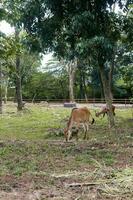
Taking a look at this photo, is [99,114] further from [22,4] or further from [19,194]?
[19,194]

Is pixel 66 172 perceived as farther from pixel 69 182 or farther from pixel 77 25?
pixel 77 25

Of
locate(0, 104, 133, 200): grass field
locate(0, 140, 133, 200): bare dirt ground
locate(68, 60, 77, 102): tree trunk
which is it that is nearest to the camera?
locate(0, 140, 133, 200): bare dirt ground

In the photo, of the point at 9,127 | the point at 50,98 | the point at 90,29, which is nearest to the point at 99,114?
the point at 9,127

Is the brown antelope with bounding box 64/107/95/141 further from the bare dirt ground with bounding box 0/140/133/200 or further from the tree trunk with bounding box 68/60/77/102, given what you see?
the tree trunk with bounding box 68/60/77/102

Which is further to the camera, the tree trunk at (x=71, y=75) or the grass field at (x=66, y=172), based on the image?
the tree trunk at (x=71, y=75)

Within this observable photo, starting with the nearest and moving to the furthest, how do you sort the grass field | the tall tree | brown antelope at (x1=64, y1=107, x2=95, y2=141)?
the grass field, brown antelope at (x1=64, y1=107, x2=95, y2=141), the tall tree

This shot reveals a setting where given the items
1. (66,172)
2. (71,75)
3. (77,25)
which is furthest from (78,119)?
(71,75)

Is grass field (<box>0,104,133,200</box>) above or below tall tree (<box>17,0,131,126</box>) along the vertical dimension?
below

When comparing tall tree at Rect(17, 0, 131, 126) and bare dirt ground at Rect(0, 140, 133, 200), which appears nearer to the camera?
bare dirt ground at Rect(0, 140, 133, 200)

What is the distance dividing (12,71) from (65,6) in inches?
238

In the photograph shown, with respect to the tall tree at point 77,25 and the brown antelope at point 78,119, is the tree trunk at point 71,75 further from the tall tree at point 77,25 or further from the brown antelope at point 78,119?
the brown antelope at point 78,119

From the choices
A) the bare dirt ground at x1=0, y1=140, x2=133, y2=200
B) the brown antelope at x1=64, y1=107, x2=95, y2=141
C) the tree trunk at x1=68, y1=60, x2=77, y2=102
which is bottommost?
the bare dirt ground at x1=0, y1=140, x2=133, y2=200

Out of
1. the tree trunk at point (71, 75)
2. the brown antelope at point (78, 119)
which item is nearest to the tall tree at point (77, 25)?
the brown antelope at point (78, 119)

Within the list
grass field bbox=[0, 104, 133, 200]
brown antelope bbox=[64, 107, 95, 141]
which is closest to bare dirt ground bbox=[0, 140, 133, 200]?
grass field bbox=[0, 104, 133, 200]
